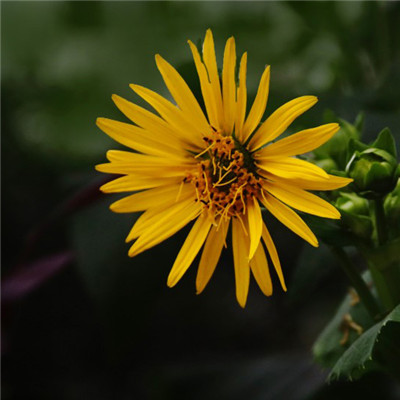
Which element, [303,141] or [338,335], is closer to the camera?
[303,141]

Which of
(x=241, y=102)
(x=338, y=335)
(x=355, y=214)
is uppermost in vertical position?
(x=241, y=102)

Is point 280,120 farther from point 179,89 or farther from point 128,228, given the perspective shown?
point 128,228

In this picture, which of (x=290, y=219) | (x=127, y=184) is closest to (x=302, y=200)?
(x=290, y=219)

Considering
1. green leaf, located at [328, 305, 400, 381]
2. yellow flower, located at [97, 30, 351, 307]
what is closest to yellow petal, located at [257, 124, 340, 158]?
yellow flower, located at [97, 30, 351, 307]

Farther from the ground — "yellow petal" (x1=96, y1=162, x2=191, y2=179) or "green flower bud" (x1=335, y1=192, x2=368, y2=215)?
"yellow petal" (x1=96, y1=162, x2=191, y2=179)

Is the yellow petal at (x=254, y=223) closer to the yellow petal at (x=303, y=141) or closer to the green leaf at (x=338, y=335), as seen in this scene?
the yellow petal at (x=303, y=141)

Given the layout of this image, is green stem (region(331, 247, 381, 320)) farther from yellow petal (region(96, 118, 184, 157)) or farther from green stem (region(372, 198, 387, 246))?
yellow petal (region(96, 118, 184, 157))
